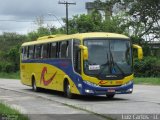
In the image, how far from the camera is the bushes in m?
50.9

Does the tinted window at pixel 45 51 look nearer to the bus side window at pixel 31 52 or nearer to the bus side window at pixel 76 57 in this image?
the bus side window at pixel 31 52

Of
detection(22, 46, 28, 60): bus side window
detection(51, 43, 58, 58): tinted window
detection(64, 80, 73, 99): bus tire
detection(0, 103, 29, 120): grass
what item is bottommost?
detection(64, 80, 73, 99): bus tire

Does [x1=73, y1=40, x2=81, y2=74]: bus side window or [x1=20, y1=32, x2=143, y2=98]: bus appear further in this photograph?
[x1=73, y1=40, x2=81, y2=74]: bus side window

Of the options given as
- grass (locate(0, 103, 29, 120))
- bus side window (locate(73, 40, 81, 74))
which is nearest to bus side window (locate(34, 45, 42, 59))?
bus side window (locate(73, 40, 81, 74))

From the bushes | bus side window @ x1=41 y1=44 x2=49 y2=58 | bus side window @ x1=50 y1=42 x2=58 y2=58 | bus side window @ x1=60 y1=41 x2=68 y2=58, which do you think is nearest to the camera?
bus side window @ x1=60 y1=41 x2=68 y2=58

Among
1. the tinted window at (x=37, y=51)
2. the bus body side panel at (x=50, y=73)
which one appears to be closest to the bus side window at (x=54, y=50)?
the bus body side panel at (x=50, y=73)

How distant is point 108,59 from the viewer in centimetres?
2173

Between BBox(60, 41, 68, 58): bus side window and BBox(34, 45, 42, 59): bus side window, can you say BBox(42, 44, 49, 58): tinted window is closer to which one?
BBox(34, 45, 42, 59): bus side window

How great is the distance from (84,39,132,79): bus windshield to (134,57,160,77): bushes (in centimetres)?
2877

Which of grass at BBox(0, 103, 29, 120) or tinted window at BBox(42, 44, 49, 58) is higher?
tinted window at BBox(42, 44, 49, 58)

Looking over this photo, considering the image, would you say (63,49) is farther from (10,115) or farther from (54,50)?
(10,115)

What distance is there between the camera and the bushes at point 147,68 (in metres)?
50.9

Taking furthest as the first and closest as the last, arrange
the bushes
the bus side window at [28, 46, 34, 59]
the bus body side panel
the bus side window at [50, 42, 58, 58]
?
the bushes, the bus side window at [28, 46, 34, 59], the bus side window at [50, 42, 58, 58], the bus body side panel

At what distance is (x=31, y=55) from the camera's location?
30438 millimetres
